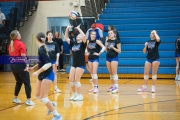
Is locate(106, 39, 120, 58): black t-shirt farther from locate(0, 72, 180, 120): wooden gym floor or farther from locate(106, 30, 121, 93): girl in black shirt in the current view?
locate(0, 72, 180, 120): wooden gym floor

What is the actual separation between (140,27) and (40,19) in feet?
20.7

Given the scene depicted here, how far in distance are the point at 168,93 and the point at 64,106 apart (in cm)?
360

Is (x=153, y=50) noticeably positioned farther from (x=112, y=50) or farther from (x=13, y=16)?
(x=13, y=16)

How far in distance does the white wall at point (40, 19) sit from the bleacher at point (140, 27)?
276 cm

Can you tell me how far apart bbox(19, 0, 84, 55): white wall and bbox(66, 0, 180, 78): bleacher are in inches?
109

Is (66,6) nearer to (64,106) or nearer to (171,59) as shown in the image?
(171,59)

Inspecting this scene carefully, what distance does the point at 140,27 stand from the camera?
17.7 meters

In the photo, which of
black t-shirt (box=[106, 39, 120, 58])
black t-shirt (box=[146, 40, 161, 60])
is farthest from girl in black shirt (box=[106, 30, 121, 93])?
black t-shirt (box=[146, 40, 161, 60])

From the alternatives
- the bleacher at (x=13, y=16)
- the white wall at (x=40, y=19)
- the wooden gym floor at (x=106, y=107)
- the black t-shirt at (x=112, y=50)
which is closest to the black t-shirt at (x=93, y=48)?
the black t-shirt at (x=112, y=50)

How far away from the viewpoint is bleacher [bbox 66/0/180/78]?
49.2 ft

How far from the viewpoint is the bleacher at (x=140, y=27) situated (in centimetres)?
1498

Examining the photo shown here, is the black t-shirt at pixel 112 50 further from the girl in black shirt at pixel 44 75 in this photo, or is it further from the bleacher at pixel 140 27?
the bleacher at pixel 140 27

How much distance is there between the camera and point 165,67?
572 inches

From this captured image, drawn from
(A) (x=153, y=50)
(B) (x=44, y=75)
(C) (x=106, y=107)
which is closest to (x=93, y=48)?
(A) (x=153, y=50)
